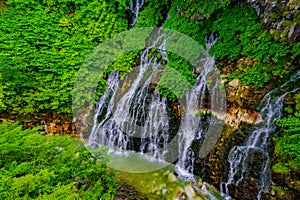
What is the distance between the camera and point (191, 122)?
5.95 metres

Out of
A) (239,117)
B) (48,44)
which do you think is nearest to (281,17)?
(239,117)

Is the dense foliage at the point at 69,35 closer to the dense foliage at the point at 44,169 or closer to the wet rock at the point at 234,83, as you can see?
the wet rock at the point at 234,83

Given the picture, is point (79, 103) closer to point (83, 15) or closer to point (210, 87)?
point (83, 15)

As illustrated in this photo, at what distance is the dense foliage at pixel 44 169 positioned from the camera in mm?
2559

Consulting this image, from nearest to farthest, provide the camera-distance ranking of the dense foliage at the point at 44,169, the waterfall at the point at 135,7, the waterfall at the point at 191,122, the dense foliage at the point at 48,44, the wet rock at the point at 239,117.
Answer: the dense foliage at the point at 44,169, the wet rock at the point at 239,117, the waterfall at the point at 191,122, the dense foliage at the point at 48,44, the waterfall at the point at 135,7

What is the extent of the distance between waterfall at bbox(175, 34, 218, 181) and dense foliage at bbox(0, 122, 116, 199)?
9.11 feet

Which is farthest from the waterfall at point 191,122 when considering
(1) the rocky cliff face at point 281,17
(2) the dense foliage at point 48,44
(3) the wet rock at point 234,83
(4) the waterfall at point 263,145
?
(2) the dense foliage at point 48,44

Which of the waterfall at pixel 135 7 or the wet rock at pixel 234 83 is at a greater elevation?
the waterfall at pixel 135 7

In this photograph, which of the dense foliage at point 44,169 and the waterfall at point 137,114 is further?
the waterfall at point 137,114

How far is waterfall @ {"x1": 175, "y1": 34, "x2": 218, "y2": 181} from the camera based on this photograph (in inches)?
226

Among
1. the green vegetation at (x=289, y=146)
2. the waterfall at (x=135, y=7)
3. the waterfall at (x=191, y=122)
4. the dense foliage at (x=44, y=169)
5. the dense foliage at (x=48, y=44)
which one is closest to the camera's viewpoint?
the dense foliage at (x=44, y=169)

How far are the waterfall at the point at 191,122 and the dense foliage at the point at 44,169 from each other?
9.11ft

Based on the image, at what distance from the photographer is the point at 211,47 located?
19.2 feet

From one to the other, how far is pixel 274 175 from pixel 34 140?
4.71 metres
